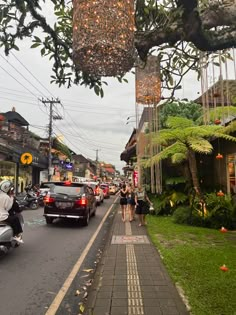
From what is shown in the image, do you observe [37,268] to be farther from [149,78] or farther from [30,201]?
[30,201]

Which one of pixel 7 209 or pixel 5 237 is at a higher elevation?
pixel 7 209

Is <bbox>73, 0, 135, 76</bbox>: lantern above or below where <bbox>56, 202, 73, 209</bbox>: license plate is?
above

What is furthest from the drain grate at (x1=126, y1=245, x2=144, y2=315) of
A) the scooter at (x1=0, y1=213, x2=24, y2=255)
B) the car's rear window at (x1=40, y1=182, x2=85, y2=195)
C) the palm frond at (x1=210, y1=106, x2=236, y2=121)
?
the car's rear window at (x1=40, y1=182, x2=85, y2=195)

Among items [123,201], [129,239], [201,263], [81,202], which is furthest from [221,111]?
[123,201]

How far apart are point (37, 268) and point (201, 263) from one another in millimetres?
3408

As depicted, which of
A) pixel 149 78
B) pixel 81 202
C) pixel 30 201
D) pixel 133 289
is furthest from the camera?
pixel 30 201

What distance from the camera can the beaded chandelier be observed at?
4.91 meters

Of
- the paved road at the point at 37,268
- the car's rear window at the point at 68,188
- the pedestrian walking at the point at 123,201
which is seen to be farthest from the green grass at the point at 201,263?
the pedestrian walking at the point at 123,201

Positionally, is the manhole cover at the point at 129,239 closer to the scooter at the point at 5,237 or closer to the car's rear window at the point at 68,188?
the scooter at the point at 5,237

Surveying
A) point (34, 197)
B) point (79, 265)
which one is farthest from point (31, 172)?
point (79, 265)

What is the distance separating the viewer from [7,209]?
9.09 metres

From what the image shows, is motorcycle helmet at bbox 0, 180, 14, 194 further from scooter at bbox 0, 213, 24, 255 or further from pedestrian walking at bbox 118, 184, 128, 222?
pedestrian walking at bbox 118, 184, 128, 222

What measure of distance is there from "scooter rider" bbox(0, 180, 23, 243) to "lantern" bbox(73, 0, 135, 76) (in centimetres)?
603

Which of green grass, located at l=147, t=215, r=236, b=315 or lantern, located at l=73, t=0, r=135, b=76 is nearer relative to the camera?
lantern, located at l=73, t=0, r=135, b=76
